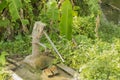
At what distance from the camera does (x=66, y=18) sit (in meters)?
5.49

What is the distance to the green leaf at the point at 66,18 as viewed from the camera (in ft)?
17.9

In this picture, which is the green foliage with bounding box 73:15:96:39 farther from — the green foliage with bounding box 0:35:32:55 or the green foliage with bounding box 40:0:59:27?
the green foliage with bounding box 0:35:32:55

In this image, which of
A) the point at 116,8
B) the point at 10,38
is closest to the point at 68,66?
the point at 10,38

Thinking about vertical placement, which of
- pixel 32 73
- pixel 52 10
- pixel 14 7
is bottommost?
pixel 32 73

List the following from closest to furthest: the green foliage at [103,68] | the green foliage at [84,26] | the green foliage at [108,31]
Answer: the green foliage at [103,68], the green foliage at [84,26], the green foliage at [108,31]

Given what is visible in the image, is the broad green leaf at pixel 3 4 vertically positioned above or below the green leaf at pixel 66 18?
above

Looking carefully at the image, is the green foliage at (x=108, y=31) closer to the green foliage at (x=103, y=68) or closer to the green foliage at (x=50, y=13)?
the green foliage at (x=50, y=13)

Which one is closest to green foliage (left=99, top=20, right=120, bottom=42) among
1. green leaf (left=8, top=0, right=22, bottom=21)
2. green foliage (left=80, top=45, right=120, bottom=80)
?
green leaf (left=8, top=0, right=22, bottom=21)

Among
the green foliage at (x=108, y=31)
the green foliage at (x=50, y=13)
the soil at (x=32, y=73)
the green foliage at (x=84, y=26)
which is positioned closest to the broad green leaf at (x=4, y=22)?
the green foliage at (x=50, y=13)

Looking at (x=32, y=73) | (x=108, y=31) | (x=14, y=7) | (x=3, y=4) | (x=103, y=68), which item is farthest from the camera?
(x=108, y=31)

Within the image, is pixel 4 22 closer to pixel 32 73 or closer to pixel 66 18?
pixel 66 18

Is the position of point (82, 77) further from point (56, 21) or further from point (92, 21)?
point (92, 21)

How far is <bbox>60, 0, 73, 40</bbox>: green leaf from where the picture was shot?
215 inches

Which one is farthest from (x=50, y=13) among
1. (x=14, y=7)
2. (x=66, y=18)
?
(x=14, y=7)
